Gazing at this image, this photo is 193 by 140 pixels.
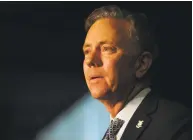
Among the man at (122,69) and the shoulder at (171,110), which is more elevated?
the man at (122,69)

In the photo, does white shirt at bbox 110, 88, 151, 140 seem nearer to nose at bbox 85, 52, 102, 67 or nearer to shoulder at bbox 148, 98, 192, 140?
shoulder at bbox 148, 98, 192, 140

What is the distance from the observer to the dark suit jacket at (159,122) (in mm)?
1549

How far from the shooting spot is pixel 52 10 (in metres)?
1.77

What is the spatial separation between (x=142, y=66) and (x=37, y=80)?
0.44 m

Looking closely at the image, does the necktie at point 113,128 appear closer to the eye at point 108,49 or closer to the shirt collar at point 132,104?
the shirt collar at point 132,104

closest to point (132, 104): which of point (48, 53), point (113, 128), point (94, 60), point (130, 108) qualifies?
point (130, 108)

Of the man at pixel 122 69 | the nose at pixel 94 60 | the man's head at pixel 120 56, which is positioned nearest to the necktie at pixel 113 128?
the man at pixel 122 69

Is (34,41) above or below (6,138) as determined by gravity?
above

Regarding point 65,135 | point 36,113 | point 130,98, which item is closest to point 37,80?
point 36,113

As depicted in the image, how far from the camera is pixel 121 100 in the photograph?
1.65 meters

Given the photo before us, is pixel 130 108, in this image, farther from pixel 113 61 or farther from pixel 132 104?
pixel 113 61

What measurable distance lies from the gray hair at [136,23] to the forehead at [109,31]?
0.02 meters

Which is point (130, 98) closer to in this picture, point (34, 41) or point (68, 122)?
point (68, 122)

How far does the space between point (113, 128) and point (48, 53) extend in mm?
423
